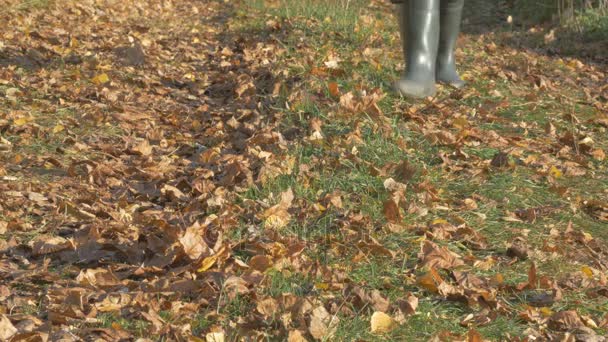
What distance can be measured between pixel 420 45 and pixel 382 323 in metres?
2.77

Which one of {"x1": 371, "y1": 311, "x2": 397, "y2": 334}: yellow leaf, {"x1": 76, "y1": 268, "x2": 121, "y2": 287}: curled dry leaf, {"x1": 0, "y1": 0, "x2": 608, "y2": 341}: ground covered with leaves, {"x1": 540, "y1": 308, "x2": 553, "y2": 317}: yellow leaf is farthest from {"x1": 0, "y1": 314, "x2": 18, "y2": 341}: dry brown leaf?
{"x1": 540, "y1": 308, "x2": 553, "y2": 317}: yellow leaf

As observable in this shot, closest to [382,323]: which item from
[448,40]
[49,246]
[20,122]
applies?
[49,246]

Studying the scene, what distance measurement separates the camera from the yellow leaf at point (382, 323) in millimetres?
2645

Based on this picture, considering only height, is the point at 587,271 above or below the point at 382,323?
below

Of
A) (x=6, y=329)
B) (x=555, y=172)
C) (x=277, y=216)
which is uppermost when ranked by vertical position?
(x=6, y=329)

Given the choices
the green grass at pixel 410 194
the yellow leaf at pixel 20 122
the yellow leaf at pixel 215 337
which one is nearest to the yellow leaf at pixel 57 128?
the yellow leaf at pixel 20 122

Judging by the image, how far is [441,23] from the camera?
18.5 ft

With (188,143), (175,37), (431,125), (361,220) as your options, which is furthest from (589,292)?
(175,37)

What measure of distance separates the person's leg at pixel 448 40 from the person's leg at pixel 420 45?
0.45 meters

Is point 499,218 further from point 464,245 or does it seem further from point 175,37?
point 175,37

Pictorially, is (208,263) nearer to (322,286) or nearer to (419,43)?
(322,286)

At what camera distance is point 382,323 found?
2660mm

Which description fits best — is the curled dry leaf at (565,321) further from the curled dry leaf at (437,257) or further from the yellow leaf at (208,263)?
the yellow leaf at (208,263)

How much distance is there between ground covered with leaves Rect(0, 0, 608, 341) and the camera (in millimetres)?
2750
